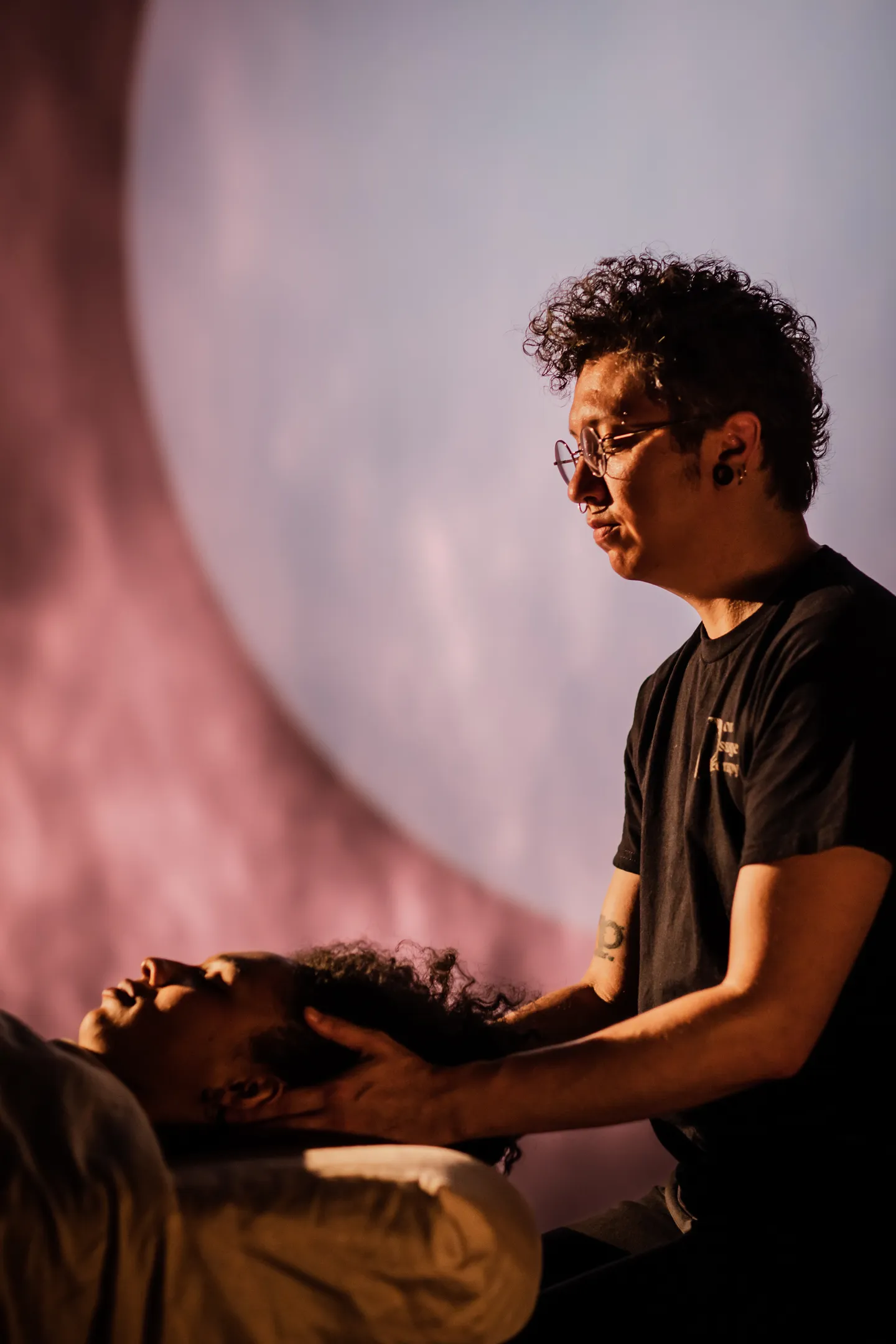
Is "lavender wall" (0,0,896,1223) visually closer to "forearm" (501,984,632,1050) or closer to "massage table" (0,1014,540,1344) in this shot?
"forearm" (501,984,632,1050)

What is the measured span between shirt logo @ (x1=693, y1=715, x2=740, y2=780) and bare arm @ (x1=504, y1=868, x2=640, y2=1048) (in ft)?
1.09

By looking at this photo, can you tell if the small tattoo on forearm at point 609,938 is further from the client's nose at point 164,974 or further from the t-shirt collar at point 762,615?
the client's nose at point 164,974

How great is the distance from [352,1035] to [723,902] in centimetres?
50

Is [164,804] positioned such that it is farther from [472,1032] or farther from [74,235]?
[472,1032]

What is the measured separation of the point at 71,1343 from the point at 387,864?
6.16 ft

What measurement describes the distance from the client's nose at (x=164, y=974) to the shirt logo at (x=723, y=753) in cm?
69

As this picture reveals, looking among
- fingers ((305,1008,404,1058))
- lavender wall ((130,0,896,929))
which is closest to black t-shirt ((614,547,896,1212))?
fingers ((305,1008,404,1058))

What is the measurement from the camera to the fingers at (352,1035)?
1.24 meters

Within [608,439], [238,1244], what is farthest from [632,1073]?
[608,439]

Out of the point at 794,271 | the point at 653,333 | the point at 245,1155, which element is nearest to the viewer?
the point at 245,1155

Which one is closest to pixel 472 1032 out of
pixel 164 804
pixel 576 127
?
pixel 164 804

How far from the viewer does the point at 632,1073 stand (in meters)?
1.16

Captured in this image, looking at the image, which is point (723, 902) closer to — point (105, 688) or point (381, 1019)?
point (381, 1019)

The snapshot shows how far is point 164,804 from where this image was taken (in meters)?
2.89
